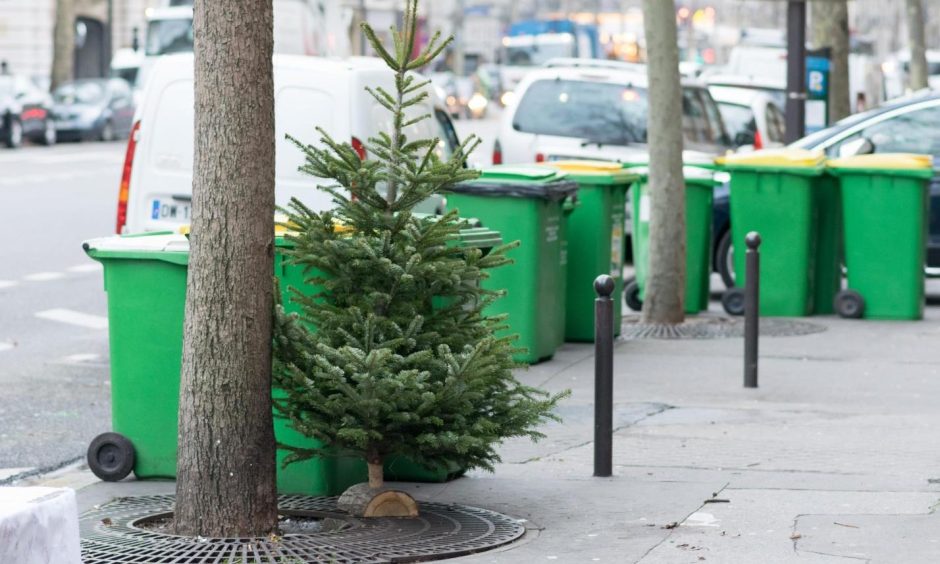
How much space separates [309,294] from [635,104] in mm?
10884

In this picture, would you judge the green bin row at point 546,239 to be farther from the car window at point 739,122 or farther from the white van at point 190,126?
the car window at point 739,122

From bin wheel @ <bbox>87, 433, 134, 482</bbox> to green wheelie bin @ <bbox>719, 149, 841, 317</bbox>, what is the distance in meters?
7.39

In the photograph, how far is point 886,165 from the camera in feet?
44.0

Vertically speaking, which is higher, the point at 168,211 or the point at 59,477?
the point at 168,211

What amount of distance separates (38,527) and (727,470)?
392 cm

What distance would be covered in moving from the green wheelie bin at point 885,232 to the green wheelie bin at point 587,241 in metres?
2.36

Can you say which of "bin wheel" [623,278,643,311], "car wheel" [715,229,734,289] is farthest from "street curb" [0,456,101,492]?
"car wheel" [715,229,734,289]

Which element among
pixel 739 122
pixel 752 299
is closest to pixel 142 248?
pixel 752 299

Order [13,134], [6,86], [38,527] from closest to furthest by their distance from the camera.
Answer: [38,527]
[13,134]
[6,86]

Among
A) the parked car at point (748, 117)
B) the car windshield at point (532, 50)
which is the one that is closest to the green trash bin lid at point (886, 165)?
the parked car at point (748, 117)

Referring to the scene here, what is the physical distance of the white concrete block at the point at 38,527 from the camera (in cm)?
434

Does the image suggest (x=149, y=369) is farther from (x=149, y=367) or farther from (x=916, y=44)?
(x=916, y=44)

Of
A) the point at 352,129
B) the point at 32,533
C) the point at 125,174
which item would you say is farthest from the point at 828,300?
the point at 32,533

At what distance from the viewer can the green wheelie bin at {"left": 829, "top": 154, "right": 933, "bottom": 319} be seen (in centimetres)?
1342
